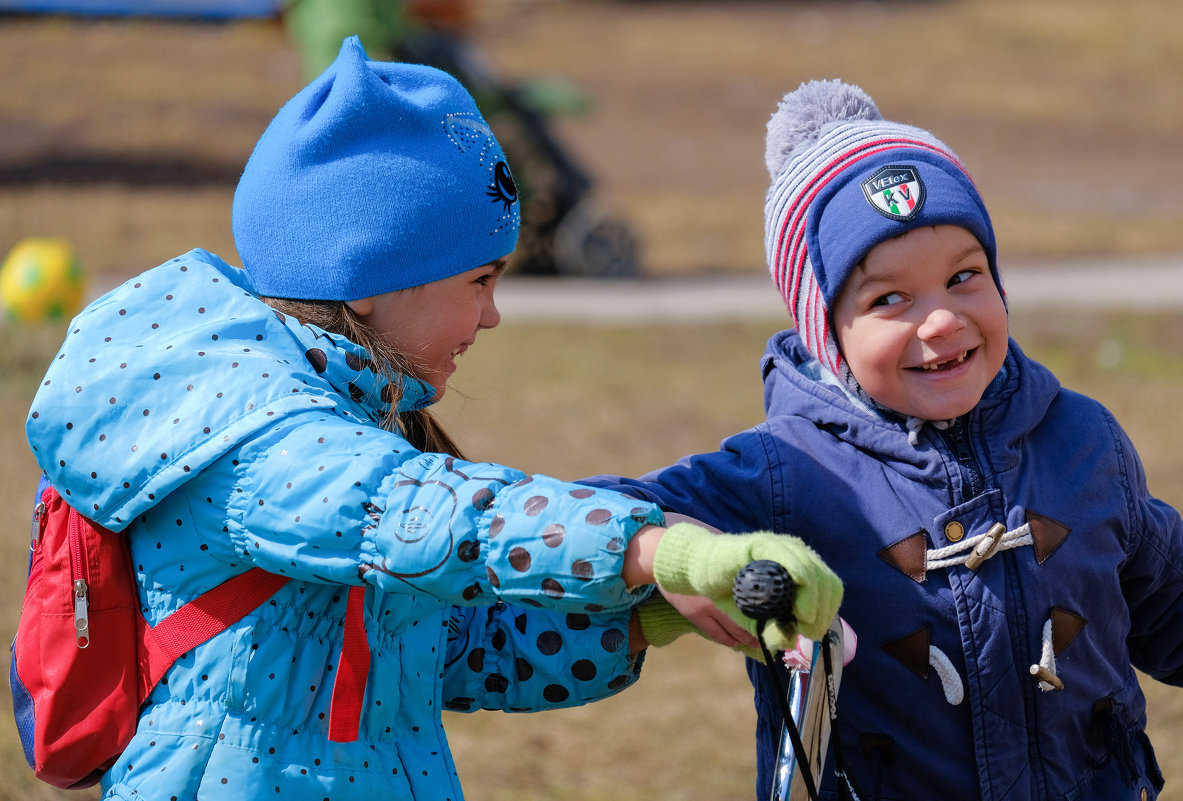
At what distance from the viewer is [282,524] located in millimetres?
1719

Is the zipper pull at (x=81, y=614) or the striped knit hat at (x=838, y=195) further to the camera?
the striped knit hat at (x=838, y=195)

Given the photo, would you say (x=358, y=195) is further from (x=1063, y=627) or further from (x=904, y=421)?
(x=1063, y=627)

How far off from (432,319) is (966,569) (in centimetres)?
93

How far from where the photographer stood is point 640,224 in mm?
13141

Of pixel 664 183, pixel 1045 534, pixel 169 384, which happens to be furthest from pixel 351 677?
pixel 664 183

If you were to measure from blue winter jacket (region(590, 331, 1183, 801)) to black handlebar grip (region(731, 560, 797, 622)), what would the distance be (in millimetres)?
602

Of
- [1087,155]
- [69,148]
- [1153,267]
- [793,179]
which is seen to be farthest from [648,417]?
[1087,155]

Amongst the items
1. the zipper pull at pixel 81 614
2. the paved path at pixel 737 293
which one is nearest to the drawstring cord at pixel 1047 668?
the zipper pull at pixel 81 614

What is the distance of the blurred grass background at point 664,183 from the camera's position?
4.41 meters

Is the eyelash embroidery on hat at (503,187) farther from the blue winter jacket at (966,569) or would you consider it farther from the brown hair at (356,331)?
the blue winter jacket at (966,569)

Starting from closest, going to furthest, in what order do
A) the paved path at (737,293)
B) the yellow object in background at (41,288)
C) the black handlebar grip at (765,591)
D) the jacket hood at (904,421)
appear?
the black handlebar grip at (765,591) < the jacket hood at (904,421) < the yellow object in background at (41,288) < the paved path at (737,293)

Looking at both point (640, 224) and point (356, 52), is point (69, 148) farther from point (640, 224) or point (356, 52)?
point (356, 52)

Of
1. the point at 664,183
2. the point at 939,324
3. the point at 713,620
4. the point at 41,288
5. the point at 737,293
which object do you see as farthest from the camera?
the point at 664,183

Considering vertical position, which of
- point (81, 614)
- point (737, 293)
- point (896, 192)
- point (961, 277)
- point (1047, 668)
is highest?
point (896, 192)
